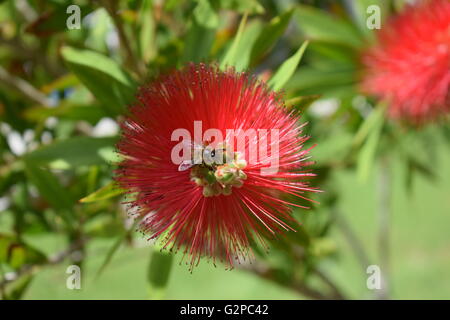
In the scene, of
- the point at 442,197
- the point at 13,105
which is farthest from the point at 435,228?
the point at 13,105

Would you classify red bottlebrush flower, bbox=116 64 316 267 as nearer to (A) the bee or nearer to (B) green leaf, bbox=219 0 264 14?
(A) the bee

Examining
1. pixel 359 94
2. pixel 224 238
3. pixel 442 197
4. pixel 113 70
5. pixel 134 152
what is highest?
pixel 442 197

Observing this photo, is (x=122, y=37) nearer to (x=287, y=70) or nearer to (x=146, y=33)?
(x=146, y=33)

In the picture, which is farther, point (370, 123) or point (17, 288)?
point (370, 123)

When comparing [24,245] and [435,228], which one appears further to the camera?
[435,228]

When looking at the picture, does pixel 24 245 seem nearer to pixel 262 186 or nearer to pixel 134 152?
pixel 134 152

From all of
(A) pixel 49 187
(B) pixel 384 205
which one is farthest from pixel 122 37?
(B) pixel 384 205

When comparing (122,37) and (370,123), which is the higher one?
(122,37)

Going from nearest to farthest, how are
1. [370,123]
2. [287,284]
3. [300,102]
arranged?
[300,102], [370,123], [287,284]
